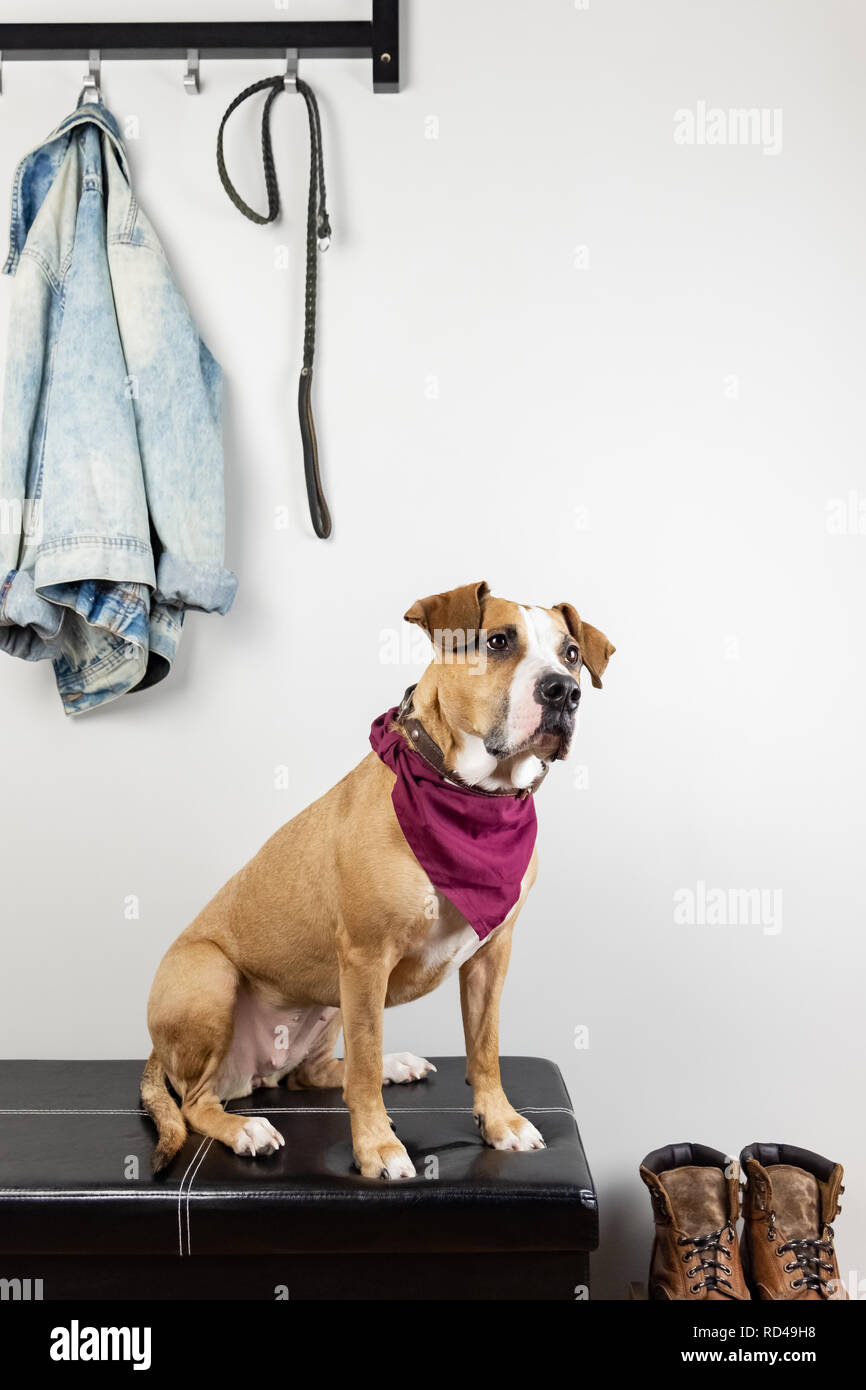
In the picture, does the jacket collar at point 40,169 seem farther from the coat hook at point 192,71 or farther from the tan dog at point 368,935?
the tan dog at point 368,935

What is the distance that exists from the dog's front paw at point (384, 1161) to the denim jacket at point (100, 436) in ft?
3.95

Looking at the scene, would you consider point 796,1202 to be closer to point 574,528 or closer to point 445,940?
point 445,940

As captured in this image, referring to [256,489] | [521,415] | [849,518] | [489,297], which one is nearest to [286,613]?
[256,489]

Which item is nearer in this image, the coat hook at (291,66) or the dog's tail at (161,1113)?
the dog's tail at (161,1113)

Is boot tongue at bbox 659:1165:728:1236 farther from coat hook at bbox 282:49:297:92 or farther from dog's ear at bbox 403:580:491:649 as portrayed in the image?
coat hook at bbox 282:49:297:92

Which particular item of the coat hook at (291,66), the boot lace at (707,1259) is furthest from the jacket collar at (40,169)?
the boot lace at (707,1259)

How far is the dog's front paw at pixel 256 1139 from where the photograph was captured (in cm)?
183

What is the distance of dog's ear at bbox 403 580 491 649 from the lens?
1785 millimetres

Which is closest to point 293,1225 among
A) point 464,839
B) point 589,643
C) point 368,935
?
point 368,935

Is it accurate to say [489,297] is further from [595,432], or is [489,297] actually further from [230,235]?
[230,235]

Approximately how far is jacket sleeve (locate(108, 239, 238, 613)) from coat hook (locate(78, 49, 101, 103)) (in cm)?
42

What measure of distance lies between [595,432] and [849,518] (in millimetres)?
657

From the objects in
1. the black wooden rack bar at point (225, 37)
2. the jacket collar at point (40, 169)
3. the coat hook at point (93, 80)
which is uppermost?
the black wooden rack bar at point (225, 37)

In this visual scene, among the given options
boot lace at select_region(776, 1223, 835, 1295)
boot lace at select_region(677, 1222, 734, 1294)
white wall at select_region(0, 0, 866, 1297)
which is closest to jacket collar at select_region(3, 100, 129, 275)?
white wall at select_region(0, 0, 866, 1297)
